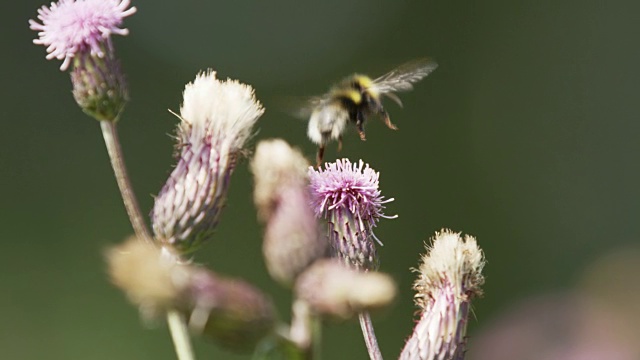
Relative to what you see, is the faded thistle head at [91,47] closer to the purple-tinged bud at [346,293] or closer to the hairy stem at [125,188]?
the hairy stem at [125,188]

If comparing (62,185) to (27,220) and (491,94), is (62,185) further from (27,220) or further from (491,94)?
(491,94)

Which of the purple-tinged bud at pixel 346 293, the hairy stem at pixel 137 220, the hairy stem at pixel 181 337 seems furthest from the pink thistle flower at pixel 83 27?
the purple-tinged bud at pixel 346 293

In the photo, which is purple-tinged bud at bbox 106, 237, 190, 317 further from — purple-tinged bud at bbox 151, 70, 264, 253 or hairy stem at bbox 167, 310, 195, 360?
purple-tinged bud at bbox 151, 70, 264, 253

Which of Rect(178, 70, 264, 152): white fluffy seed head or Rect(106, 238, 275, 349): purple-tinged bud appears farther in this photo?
Rect(178, 70, 264, 152): white fluffy seed head

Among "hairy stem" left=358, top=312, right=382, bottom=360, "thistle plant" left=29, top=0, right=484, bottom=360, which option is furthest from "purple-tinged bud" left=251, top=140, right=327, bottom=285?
"hairy stem" left=358, top=312, right=382, bottom=360

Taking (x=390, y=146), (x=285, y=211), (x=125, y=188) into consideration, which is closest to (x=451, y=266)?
(x=285, y=211)

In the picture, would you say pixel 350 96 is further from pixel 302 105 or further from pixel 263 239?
pixel 263 239
